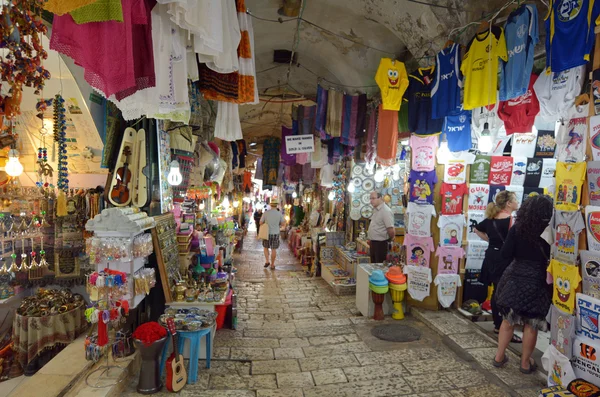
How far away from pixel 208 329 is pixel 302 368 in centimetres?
120

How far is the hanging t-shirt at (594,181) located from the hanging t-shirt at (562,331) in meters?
1.02

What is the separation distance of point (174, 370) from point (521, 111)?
4.79 metres

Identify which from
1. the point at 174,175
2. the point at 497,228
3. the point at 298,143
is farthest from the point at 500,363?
the point at 298,143

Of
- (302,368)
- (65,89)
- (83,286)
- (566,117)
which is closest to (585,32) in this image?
(566,117)

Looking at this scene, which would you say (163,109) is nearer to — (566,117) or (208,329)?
(208,329)

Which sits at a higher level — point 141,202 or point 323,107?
point 323,107

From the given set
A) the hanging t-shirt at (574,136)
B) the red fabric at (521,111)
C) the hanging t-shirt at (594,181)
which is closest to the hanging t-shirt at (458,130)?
the red fabric at (521,111)

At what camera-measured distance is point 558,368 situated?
313 centimetres

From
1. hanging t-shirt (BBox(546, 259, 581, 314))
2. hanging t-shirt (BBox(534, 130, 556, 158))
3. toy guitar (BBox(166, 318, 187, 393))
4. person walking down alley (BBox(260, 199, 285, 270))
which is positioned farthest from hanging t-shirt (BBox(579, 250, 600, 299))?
person walking down alley (BBox(260, 199, 285, 270))

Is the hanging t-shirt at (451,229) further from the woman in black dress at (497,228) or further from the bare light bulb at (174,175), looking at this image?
the bare light bulb at (174,175)

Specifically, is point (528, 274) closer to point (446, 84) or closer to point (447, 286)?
point (447, 286)

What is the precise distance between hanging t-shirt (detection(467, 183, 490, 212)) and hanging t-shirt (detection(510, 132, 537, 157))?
70 centimetres

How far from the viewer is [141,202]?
4.43 m

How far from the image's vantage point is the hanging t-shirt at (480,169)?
5402mm
